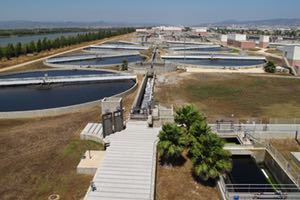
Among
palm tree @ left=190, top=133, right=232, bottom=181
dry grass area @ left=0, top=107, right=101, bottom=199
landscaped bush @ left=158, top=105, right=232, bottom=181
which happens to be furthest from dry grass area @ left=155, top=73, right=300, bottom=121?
dry grass area @ left=0, top=107, right=101, bottom=199

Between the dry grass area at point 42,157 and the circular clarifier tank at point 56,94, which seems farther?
the circular clarifier tank at point 56,94

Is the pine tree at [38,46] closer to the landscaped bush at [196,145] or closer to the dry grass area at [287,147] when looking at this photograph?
the landscaped bush at [196,145]

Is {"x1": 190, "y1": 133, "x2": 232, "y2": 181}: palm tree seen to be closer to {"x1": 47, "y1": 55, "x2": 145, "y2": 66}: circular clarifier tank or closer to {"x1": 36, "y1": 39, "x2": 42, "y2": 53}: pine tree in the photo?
{"x1": 47, "y1": 55, "x2": 145, "y2": 66}: circular clarifier tank

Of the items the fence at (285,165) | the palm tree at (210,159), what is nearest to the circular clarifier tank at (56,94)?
Answer: the palm tree at (210,159)

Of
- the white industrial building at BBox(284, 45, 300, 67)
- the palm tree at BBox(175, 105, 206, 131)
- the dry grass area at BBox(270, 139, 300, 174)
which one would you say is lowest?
the dry grass area at BBox(270, 139, 300, 174)

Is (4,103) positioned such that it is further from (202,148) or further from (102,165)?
(202,148)

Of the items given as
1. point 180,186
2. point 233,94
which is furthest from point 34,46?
point 180,186

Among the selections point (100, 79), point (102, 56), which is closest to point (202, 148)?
point (100, 79)
